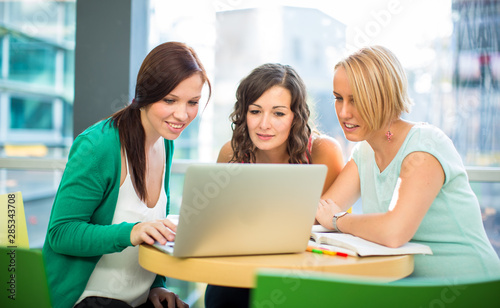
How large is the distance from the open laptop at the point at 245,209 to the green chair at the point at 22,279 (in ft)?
1.04

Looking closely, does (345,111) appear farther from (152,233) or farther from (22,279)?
(22,279)

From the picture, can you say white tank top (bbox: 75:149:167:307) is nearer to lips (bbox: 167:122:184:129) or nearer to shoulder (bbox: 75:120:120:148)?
shoulder (bbox: 75:120:120:148)

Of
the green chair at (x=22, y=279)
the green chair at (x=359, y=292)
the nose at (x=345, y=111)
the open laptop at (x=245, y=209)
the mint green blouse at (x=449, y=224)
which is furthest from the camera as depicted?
the nose at (x=345, y=111)

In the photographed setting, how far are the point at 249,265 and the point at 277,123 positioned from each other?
102 centimetres

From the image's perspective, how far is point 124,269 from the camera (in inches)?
61.8

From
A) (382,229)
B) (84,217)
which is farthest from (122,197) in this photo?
(382,229)

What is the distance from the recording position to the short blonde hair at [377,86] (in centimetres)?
158

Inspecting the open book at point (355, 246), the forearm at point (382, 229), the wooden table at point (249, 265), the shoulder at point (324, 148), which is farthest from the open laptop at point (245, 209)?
the shoulder at point (324, 148)

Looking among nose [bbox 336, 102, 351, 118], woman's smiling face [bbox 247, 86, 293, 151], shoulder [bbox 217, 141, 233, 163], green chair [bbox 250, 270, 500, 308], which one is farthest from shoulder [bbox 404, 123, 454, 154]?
shoulder [bbox 217, 141, 233, 163]

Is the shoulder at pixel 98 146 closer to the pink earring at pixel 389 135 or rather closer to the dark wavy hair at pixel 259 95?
the dark wavy hair at pixel 259 95

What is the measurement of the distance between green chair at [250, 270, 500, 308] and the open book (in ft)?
1.59

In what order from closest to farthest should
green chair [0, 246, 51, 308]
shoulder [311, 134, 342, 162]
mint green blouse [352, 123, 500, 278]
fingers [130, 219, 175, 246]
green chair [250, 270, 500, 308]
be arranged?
green chair [250, 270, 500, 308] < green chair [0, 246, 51, 308] < fingers [130, 219, 175, 246] < mint green blouse [352, 123, 500, 278] < shoulder [311, 134, 342, 162]

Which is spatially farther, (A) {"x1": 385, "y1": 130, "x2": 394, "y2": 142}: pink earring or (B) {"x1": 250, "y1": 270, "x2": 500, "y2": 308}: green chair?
(A) {"x1": 385, "y1": 130, "x2": 394, "y2": 142}: pink earring

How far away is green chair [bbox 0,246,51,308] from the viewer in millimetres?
898
